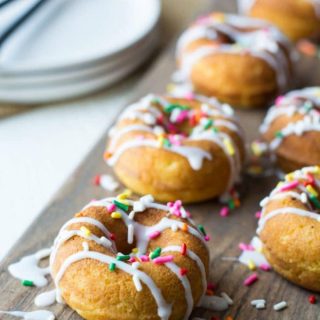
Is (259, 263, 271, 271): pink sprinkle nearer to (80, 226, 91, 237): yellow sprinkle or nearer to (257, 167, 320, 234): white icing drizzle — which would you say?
(257, 167, 320, 234): white icing drizzle

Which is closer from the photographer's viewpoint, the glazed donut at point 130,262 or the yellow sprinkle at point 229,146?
the glazed donut at point 130,262

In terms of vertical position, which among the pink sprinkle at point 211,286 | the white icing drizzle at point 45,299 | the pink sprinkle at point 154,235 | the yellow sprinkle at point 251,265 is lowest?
the yellow sprinkle at point 251,265

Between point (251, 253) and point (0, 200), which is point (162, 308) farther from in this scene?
point (0, 200)

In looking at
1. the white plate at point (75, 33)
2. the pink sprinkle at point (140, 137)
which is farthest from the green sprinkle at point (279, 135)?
the white plate at point (75, 33)

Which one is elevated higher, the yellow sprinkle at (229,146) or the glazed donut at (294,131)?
the yellow sprinkle at (229,146)

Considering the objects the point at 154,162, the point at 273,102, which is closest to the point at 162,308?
the point at 154,162

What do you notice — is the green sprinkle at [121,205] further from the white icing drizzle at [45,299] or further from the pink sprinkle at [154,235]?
the white icing drizzle at [45,299]

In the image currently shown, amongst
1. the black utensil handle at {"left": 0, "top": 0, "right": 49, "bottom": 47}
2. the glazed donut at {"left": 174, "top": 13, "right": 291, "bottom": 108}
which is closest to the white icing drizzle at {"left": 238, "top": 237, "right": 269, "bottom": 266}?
the glazed donut at {"left": 174, "top": 13, "right": 291, "bottom": 108}
